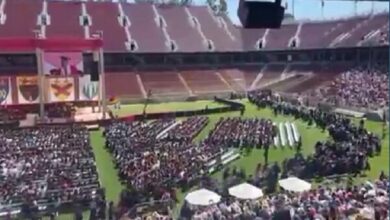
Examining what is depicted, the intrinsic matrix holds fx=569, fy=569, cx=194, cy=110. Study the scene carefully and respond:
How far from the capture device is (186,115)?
1345cm

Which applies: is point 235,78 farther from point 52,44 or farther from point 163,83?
point 52,44

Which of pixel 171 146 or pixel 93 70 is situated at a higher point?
pixel 93 70

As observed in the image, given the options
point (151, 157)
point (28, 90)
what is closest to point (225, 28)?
point (28, 90)

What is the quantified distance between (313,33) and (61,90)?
9.41 m

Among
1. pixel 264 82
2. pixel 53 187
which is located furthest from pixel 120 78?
pixel 53 187

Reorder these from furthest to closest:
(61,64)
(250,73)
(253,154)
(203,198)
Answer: (250,73) → (61,64) → (253,154) → (203,198)

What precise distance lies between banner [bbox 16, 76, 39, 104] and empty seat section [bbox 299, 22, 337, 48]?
911 centimetres

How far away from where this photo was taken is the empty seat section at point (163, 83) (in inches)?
684

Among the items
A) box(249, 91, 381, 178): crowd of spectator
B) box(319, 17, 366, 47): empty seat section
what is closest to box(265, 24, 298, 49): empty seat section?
box(319, 17, 366, 47): empty seat section

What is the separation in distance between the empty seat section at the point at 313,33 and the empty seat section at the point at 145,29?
4.57 metres

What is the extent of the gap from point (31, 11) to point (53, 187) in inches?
451

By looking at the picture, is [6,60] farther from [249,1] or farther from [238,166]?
[249,1]

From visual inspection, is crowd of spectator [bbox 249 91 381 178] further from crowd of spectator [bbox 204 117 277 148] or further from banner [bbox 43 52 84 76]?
banner [bbox 43 52 84 76]

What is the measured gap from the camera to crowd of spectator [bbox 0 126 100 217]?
6.49m
